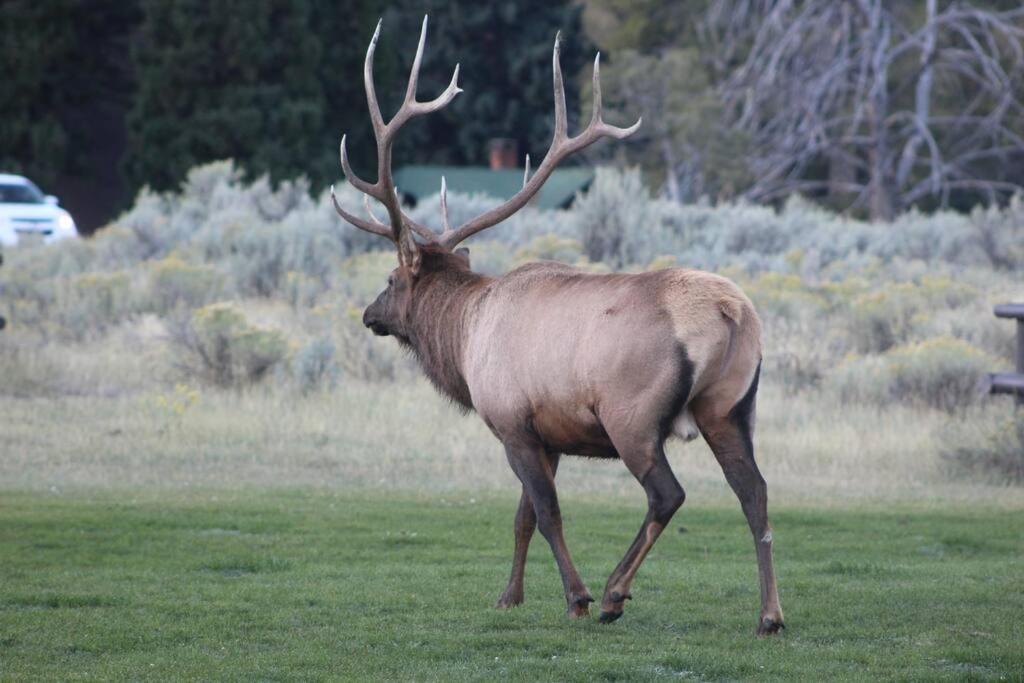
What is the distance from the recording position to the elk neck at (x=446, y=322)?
28.5 ft

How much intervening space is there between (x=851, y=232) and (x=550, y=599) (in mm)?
20755

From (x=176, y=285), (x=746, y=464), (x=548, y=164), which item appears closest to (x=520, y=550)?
(x=746, y=464)

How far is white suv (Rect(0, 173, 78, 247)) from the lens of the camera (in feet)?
107

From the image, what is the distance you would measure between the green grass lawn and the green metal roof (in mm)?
23954

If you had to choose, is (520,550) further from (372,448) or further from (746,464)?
(372,448)

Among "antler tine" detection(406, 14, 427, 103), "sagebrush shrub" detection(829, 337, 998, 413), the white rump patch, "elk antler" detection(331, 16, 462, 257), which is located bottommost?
"sagebrush shrub" detection(829, 337, 998, 413)

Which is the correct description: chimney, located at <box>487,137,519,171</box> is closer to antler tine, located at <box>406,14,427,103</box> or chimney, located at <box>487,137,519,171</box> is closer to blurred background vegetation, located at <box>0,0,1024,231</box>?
blurred background vegetation, located at <box>0,0,1024,231</box>

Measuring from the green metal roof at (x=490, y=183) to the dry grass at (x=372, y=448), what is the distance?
1901 cm

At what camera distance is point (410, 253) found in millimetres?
9039

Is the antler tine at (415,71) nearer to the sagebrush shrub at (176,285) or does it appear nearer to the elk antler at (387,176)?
the elk antler at (387,176)

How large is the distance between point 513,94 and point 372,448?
103 ft

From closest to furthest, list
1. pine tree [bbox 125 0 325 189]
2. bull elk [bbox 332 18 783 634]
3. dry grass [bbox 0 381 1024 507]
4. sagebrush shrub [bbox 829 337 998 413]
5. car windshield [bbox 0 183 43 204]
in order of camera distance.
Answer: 1. bull elk [bbox 332 18 783 634]
2. dry grass [bbox 0 381 1024 507]
3. sagebrush shrub [bbox 829 337 998 413]
4. car windshield [bbox 0 183 43 204]
5. pine tree [bbox 125 0 325 189]

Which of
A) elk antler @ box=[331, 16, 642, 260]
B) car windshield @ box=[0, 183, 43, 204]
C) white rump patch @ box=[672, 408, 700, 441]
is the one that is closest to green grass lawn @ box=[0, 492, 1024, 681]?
white rump patch @ box=[672, 408, 700, 441]

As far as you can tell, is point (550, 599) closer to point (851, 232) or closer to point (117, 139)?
point (851, 232)
